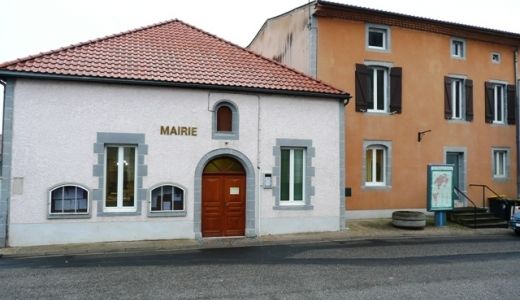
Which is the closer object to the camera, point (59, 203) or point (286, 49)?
point (59, 203)

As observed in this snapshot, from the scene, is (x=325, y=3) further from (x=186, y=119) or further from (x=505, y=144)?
(x=505, y=144)

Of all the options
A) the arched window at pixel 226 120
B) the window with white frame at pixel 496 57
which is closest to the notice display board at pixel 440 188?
the window with white frame at pixel 496 57

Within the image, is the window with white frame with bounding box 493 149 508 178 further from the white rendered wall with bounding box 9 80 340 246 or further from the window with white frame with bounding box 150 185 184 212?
the window with white frame with bounding box 150 185 184 212

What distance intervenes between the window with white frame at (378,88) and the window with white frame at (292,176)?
15.5ft

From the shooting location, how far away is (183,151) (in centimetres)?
1213

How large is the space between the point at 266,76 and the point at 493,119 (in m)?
11.7

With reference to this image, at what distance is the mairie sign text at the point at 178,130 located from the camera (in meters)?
12.0

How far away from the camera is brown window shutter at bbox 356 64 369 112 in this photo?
53.0ft

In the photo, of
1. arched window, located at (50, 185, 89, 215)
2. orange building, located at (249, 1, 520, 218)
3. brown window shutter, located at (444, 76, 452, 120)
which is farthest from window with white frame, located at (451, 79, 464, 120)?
arched window, located at (50, 185, 89, 215)

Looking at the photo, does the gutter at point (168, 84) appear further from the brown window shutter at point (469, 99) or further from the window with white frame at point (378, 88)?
the brown window shutter at point (469, 99)


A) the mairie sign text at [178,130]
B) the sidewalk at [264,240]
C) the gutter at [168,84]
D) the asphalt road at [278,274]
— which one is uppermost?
the gutter at [168,84]

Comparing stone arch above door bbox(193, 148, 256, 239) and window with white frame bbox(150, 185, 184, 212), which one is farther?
stone arch above door bbox(193, 148, 256, 239)

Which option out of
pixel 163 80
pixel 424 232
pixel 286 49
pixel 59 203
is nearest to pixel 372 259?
pixel 424 232

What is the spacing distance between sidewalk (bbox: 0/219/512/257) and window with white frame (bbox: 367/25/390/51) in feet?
23.2
